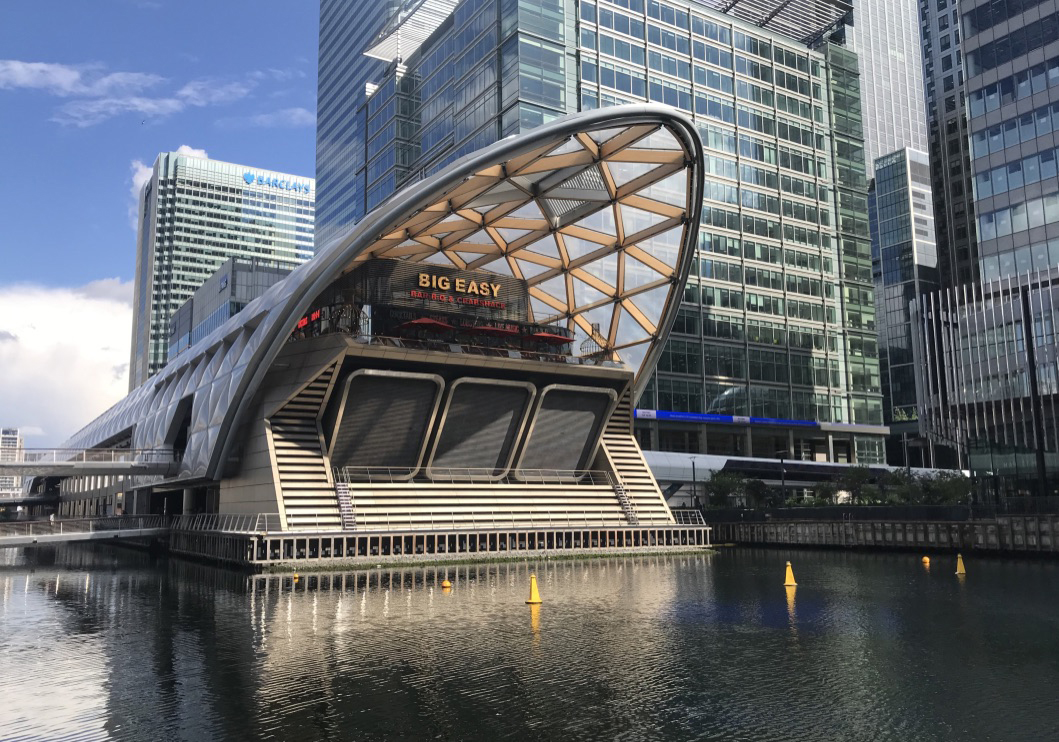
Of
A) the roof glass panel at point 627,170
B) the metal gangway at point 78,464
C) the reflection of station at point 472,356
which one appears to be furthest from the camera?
the metal gangway at point 78,464

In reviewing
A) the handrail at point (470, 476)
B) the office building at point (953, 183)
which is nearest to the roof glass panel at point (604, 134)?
the handrail at point (470, 476)

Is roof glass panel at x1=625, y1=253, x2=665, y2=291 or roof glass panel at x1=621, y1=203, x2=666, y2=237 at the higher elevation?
roof glass panel at x1=621, y1=203, x2=666, y2=237

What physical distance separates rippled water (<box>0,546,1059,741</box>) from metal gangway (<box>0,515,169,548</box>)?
1661 centimetres

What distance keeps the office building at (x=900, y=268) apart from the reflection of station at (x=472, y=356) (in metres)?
103

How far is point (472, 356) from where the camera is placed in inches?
2244

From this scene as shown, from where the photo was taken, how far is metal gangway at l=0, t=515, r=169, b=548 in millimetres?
54719

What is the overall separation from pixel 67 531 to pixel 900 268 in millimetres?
150832

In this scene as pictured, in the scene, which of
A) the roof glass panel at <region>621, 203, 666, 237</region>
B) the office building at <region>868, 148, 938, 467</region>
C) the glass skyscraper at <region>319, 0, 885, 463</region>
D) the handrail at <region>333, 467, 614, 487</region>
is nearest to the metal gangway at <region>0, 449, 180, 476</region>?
the handrail at <region>333, 467, 614, 487</region>

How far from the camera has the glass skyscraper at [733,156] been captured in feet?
326

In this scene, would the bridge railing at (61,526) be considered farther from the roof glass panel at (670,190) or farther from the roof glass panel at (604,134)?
the roof glass panel at (670,190)

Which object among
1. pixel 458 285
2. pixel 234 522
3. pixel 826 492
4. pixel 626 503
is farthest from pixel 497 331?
pixel 826 492

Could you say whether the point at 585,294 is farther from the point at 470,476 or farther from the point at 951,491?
the point at 951,491

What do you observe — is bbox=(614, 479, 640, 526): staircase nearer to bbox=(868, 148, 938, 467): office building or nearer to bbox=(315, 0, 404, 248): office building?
bbox=(315, 0, 404, 248): office building

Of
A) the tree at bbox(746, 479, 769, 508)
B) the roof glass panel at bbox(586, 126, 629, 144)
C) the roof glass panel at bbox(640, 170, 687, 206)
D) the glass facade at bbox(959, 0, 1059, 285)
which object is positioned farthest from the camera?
the tree at bbox(746, 479, 769, 508)
